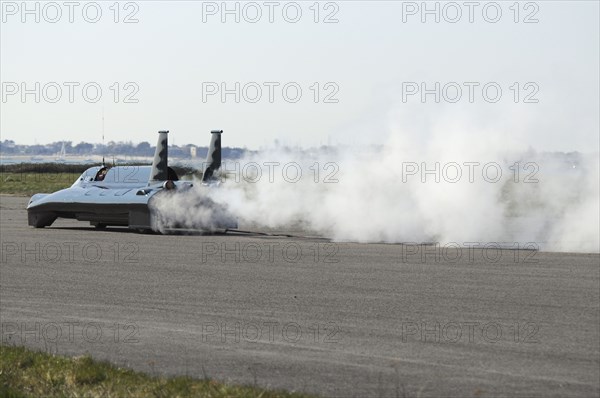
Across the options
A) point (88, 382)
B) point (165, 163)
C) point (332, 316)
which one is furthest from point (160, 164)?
point (88, 382)

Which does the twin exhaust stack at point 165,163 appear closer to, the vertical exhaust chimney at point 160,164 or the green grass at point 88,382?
the vertical exhaust chimney at point 160,164

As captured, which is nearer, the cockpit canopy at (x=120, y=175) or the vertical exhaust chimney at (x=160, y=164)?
the vertical exhaust chimney at (x=160, y=164)

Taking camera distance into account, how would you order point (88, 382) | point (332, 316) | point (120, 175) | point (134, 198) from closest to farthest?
point (88, 382) < point (332, 316) < point (134, 198) < point (120, 175)

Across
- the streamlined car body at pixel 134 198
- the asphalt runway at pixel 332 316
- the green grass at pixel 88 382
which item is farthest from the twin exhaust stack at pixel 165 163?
the green grass at pixel 88 382

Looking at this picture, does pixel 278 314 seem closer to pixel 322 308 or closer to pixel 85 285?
pixel 322 308

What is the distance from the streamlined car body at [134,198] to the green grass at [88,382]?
1556 cm

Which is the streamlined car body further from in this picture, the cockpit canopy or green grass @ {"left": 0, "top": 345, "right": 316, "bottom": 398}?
green grass @ {"left": 0, "top": 345, "right": 316, "bottom": 398}

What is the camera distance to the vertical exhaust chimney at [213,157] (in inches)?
1074

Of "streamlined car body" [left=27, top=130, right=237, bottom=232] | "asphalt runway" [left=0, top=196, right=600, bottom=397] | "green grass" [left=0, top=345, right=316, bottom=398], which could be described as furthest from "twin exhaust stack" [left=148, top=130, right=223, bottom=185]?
"green grass" [left=0, top=345, right=316, bottom=398]

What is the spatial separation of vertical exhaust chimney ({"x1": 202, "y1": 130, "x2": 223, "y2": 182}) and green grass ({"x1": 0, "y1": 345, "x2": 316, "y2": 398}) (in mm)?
17122

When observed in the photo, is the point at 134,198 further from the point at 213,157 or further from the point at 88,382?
the point at 88,382

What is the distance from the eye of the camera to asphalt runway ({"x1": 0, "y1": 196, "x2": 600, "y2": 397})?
31.3 ft

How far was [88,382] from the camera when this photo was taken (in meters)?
9.31

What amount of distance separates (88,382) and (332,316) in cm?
427
